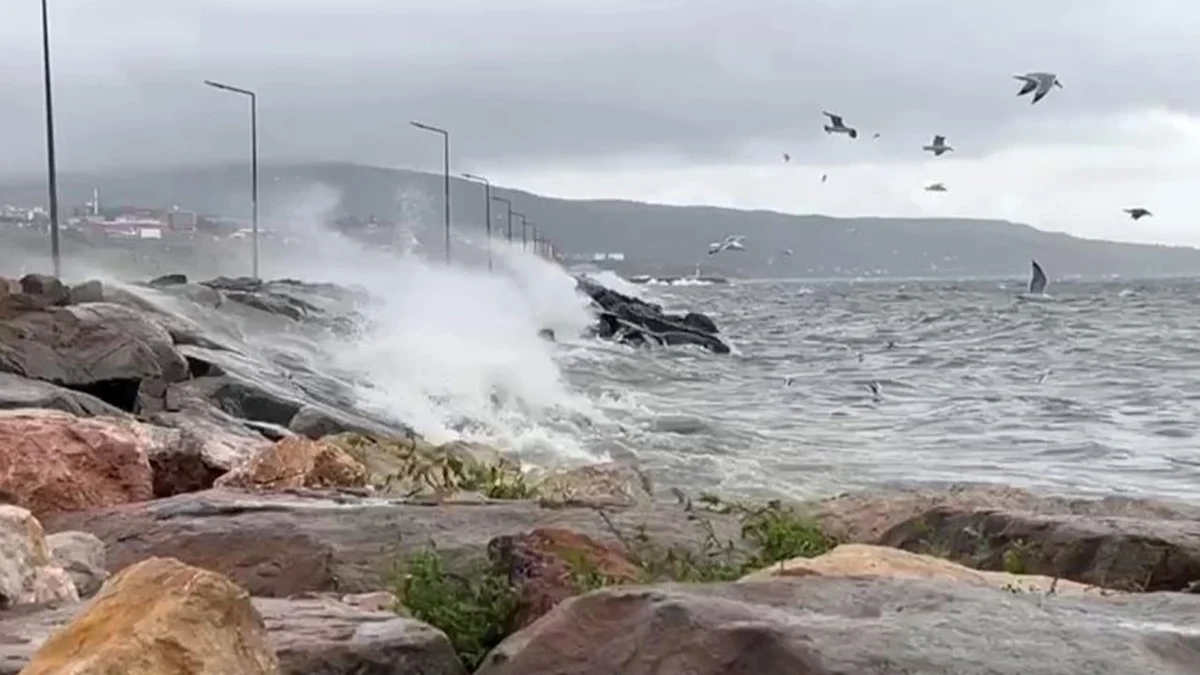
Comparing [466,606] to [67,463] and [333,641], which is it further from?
[67,463]

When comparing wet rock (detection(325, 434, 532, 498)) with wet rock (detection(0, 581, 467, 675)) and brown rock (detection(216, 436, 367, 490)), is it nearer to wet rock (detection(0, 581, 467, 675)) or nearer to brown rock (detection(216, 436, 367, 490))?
brown rock (detection(216, 436, 367, 490))

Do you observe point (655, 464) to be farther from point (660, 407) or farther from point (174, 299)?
point (174, 299)

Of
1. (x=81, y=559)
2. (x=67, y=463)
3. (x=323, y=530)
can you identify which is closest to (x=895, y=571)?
(x=323, y=530)

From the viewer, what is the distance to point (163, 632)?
11.3ft

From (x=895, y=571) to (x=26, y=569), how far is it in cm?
270

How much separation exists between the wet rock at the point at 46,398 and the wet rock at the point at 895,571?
6635 millimetres

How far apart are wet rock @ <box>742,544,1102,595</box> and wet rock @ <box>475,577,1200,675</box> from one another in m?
0.46

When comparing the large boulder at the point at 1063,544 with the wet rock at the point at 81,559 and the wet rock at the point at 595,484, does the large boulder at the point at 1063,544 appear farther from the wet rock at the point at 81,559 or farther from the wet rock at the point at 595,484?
the wet rock at the point at 81,559

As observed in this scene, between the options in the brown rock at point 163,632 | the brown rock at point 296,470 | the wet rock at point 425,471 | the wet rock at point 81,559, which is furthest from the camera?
the wet rock at point 425,471

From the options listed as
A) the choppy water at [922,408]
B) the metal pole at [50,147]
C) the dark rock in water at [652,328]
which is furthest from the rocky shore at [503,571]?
the dark rock in water at [652,328]

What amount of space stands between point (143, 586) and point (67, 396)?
8502 mm

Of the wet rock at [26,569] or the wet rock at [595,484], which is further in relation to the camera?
the wet rock at [595,484]

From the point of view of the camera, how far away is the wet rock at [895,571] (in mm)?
4824

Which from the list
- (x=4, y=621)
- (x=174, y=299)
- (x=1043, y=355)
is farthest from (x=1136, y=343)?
(x=4, y=621)
